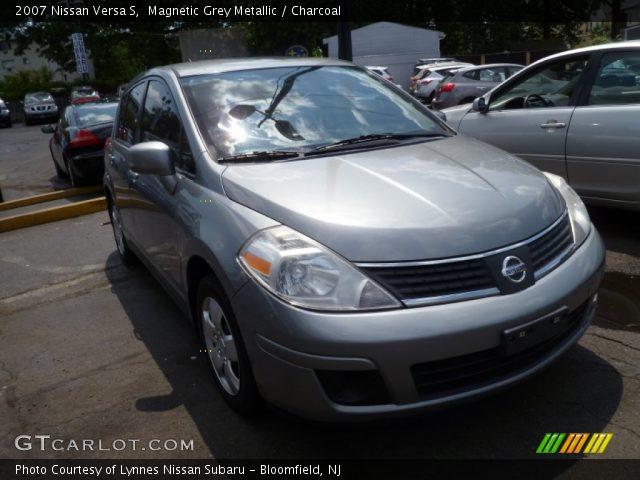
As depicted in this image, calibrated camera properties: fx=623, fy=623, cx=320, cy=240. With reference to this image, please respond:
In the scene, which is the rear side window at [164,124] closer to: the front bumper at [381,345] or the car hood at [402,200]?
the car hood at [402,200]

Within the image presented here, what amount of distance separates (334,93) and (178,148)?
3.28ft

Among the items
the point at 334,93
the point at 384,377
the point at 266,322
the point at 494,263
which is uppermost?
the point at 334,93

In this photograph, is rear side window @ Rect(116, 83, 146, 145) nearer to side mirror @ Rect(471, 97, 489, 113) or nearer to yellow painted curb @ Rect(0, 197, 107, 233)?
yellow painted curb @ Rect(0, 197, 107, 233)

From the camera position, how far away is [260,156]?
3.18 m

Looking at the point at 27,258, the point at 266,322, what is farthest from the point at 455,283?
the point at 27,258

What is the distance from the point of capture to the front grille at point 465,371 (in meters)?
2.36

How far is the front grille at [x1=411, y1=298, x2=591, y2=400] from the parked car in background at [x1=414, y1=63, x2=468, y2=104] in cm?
1813

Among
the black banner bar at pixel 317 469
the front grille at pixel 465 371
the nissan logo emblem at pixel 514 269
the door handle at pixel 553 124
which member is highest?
the door handle at pixel 553 124

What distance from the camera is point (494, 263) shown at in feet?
8.04

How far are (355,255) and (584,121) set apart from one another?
3449mm

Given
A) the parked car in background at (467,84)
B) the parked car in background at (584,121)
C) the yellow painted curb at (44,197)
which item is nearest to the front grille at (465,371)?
the parked car in background at (584,121)

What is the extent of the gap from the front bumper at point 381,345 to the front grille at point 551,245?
0.10 metres

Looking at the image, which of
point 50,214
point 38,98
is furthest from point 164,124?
point 38,98

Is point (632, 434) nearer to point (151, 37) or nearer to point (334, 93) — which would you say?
point (334, 93)
